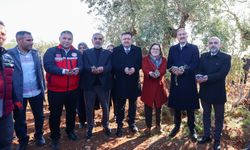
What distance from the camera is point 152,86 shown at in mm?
6457

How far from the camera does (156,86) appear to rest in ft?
21.2

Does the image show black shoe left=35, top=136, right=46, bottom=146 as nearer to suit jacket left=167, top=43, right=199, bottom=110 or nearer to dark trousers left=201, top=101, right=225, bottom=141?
suit jacket left=167, top=43, right=199, bottom=110

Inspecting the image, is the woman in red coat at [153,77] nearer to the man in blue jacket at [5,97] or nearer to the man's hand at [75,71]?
the man's hand at [75,71]

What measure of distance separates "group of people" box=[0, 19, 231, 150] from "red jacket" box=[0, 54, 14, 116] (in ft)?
4.43

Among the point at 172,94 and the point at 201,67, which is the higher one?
the point at 201,67

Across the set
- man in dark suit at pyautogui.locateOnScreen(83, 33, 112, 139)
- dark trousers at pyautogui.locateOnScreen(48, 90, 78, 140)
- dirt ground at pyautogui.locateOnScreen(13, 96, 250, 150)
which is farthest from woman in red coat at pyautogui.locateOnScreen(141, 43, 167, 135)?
dark trousers at pyautogui.locateOnScreen(48, 90, 78, 140)

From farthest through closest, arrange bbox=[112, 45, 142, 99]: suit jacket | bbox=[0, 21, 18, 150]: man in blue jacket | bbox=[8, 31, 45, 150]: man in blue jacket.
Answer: bbox=[112, 45, 142, 99]: suit jacket → bbox=[8, 31, 45, 150]: man in blue jacket → bbox=[0, 21, 18, 150]: man in blue jacket

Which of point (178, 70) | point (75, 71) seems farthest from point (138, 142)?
point (75, 71)

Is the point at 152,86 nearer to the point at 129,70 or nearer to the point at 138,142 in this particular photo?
the point at 129,70

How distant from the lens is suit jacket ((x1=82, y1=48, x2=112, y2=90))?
20.6 feet

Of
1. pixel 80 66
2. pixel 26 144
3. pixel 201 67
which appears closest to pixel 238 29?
pixel 201 67

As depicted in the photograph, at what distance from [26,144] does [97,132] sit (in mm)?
1702

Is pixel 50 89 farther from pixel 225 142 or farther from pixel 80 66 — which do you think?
pixel 225 142

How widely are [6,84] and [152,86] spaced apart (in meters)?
3.31
